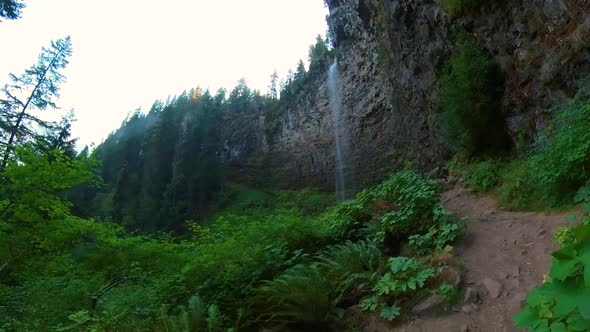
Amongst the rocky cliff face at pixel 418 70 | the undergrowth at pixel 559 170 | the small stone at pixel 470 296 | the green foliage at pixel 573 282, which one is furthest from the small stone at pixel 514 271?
the rocky cliff face at pixel 418 70

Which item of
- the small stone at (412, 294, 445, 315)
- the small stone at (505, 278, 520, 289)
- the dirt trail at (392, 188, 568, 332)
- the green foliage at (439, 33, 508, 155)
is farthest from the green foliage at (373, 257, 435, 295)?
the green foliage at (439, 33, 508, 155)

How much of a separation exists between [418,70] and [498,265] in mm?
10481

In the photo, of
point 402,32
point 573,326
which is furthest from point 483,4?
point 573,326

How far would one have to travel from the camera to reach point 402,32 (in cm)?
1394

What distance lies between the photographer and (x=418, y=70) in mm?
13414

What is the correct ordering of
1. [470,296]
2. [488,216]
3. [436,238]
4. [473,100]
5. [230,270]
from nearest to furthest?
[470,296]
[230,270]
[436,238]
[488,216]
[473,100]

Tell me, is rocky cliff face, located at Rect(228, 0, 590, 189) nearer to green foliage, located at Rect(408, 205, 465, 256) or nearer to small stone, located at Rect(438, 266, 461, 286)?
green foliage, located at Rect(408, 205, 465, 256)

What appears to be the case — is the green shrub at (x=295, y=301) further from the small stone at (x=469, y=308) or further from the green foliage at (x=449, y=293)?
the small stone at (x=469, y=308)

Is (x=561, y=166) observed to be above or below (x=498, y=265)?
above

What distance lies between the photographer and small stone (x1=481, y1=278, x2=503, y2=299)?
12.1 feet

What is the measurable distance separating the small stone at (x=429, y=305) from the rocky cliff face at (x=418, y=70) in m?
4.87

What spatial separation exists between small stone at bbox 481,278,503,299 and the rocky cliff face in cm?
432

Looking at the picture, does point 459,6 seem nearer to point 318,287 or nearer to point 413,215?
point 413,215

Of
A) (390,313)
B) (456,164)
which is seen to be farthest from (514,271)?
(456,164)
